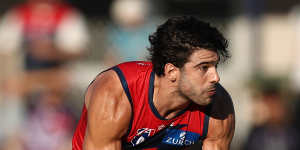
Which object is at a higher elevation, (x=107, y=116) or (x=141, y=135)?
(x=107, y=116)

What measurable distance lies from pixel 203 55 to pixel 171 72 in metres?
0.31

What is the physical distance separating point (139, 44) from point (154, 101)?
12.2 ft

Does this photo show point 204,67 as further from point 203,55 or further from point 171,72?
point 171,72

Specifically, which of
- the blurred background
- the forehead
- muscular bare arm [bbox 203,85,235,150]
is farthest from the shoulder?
the blurred background

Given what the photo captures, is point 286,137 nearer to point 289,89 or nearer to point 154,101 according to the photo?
point 289,89

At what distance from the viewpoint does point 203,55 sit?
186 inches

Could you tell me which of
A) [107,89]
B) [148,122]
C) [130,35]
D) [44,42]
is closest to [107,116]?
[107,89]

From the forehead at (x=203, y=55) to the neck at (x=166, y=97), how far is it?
1.00ft

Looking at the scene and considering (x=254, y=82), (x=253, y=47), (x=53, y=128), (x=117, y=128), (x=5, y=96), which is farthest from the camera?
(x=254, y=82)

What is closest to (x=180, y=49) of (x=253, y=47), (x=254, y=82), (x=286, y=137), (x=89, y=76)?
(x=286, y=137)

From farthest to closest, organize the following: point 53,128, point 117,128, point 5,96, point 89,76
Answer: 1. point 89,76
2. point 5,96
3. point 53,128
4. point 117,128

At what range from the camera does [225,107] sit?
16.9ft

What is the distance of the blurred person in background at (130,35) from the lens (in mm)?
8602

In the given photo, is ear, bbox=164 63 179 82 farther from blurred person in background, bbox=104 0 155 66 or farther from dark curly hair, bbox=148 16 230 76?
blurred person in background, bbox=104 0 155 66
